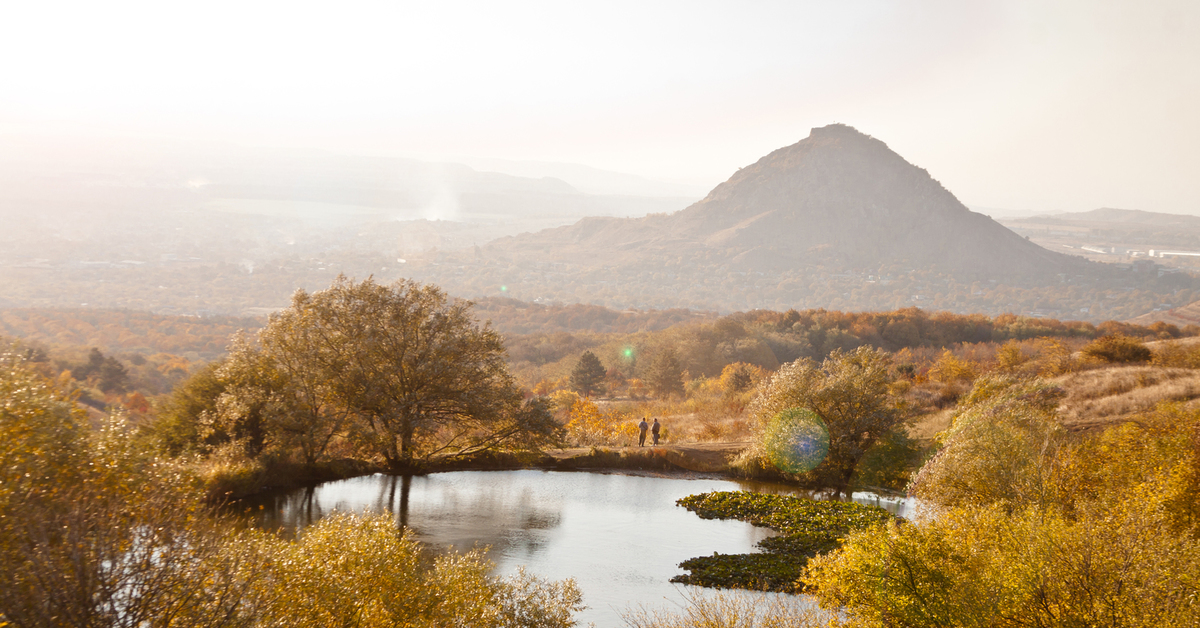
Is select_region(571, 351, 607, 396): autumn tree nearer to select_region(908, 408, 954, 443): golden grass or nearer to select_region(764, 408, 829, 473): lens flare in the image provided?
select_region(908, 408, 954, 443): golden grass

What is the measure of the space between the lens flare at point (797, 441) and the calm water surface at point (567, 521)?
1.73 m

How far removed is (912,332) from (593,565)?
99466 mm

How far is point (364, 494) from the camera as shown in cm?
3097

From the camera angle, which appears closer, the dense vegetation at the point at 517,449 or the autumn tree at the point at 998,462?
the dense vegetation at the point at 517,449

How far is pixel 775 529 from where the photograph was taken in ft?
93.5

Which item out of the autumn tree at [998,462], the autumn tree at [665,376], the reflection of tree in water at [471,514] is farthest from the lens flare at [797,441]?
the autumn tree at [665,376]

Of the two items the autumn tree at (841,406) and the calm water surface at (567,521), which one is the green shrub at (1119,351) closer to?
the autumn tree at (841,406)

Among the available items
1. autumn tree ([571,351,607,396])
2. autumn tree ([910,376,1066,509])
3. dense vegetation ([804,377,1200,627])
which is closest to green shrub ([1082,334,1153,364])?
autumn tree ([910,376,1066,509])

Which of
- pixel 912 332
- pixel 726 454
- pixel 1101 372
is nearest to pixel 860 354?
pixel 726 454

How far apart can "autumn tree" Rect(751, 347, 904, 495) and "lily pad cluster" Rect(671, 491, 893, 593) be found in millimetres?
5246

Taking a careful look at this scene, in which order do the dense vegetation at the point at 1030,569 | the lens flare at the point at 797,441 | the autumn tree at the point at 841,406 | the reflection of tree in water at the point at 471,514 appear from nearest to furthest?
the dense vegetation at the point at 1030,569, the reflection of tree in water at the point at 471,514, the autumn tree at the point at 841,406, the lens flare at the point at 797,441

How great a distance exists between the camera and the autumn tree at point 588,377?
80688mm

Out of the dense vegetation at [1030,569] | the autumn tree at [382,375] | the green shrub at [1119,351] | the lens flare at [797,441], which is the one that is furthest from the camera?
the green shrub at [1119,351]

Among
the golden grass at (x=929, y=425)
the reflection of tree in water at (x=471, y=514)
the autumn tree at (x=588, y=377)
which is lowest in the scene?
the autumn tree at (x=588, y=377)
